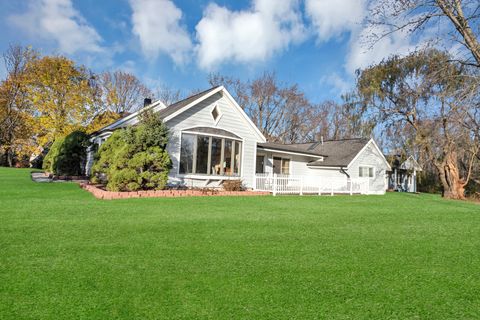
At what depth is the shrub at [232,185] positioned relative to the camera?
14.5 metres

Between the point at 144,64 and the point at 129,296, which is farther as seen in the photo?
the point at 144,64

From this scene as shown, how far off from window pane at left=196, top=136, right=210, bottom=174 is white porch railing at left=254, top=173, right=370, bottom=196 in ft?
10.4

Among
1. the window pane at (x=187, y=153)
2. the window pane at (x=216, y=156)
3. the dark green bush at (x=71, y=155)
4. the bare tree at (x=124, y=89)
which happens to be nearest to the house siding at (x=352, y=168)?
the window pane at (x=216, y=156)

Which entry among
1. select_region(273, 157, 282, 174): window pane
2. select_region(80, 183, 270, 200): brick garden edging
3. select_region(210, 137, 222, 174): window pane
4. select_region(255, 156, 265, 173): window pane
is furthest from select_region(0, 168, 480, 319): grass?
select_region(273, 157, 282, 174): window pane

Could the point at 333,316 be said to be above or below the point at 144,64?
below

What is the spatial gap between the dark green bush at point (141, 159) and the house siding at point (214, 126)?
1.05 metres

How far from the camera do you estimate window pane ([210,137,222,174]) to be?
14.9 metres

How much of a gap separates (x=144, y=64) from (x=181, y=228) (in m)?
27.2

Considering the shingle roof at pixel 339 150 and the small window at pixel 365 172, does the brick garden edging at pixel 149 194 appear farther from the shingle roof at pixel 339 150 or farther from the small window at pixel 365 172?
the small window at pixel 365 172

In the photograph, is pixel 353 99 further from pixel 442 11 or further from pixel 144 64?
pixel 144 64

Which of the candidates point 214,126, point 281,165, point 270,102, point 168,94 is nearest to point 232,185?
point 214,126

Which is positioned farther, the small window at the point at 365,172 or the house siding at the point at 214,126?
the small window at the point at 365,172

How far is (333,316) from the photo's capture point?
2773 mm

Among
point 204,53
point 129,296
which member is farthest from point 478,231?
point 204,53
